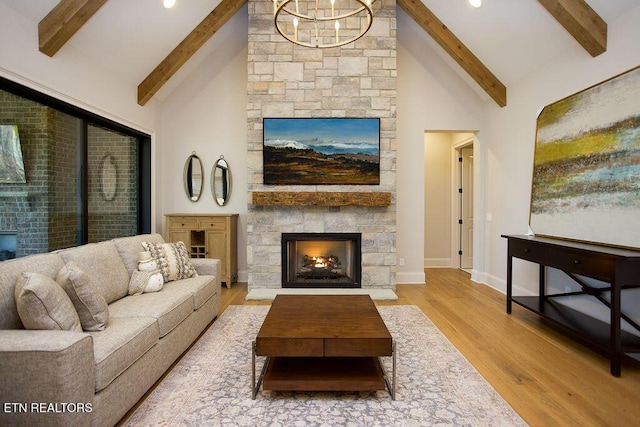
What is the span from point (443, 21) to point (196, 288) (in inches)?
177

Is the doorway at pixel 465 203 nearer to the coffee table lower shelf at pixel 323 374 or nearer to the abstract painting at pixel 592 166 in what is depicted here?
the abstract painting at pixel 592 166

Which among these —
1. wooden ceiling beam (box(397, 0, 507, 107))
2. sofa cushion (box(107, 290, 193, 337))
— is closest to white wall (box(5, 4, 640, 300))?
wooden ceiling beam (box(397, 0, 507, 107))

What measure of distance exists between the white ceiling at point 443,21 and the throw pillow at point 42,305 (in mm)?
2424

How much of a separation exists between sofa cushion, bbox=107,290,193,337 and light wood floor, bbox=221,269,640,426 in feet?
4.32

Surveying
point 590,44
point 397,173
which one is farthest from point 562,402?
point 397,173

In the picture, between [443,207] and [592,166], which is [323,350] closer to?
[592,166]

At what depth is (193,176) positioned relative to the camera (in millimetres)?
5418

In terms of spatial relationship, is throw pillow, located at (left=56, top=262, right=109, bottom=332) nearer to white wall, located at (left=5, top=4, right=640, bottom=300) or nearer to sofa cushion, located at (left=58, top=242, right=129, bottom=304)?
sofa cushion, located at (left=58, top=242, right=129, bottom=304)

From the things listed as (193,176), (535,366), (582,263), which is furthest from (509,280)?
(193,176)

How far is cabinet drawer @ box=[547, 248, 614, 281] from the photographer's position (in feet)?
8.20

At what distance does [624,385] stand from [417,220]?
3221 mm

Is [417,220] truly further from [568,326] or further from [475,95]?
[568,326]

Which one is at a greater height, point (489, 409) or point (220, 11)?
point (220, 11)

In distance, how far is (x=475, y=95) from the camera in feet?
17.5
